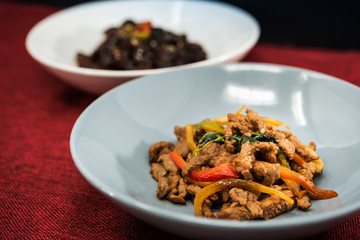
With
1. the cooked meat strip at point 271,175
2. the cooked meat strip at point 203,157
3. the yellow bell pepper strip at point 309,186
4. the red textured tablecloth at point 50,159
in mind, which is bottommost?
the red textured tablecloth at point 50,159

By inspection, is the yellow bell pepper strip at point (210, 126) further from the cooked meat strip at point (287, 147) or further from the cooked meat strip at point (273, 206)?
the cooked meat strip at point (273, 206)

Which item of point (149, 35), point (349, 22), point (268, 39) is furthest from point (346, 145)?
point (349, 22)

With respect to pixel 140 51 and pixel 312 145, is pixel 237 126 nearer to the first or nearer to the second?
pixel 312 145

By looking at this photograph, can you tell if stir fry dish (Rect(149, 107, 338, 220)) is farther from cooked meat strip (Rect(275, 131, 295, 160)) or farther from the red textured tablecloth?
the red textured tablecloth

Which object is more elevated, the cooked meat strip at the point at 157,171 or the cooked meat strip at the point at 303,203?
the cooked meat strip at the point at 303,203

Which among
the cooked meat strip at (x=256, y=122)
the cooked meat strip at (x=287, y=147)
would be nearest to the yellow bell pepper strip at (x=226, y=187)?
the cooked meat strip at (x=287, y=147)

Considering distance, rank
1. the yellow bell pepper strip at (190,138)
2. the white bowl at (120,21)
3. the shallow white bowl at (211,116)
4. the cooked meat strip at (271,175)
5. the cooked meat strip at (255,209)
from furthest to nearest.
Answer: the white bowl at (120,21) → the yellow bell pepper strip at (190,138) → the cooked meat strip at (271,175) → the cooked meat strip at (255,209) → the shallow white bowl at (211,116)

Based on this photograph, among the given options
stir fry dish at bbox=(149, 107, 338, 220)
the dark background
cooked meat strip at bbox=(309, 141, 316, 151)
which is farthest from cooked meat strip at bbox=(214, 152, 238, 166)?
the dark background
